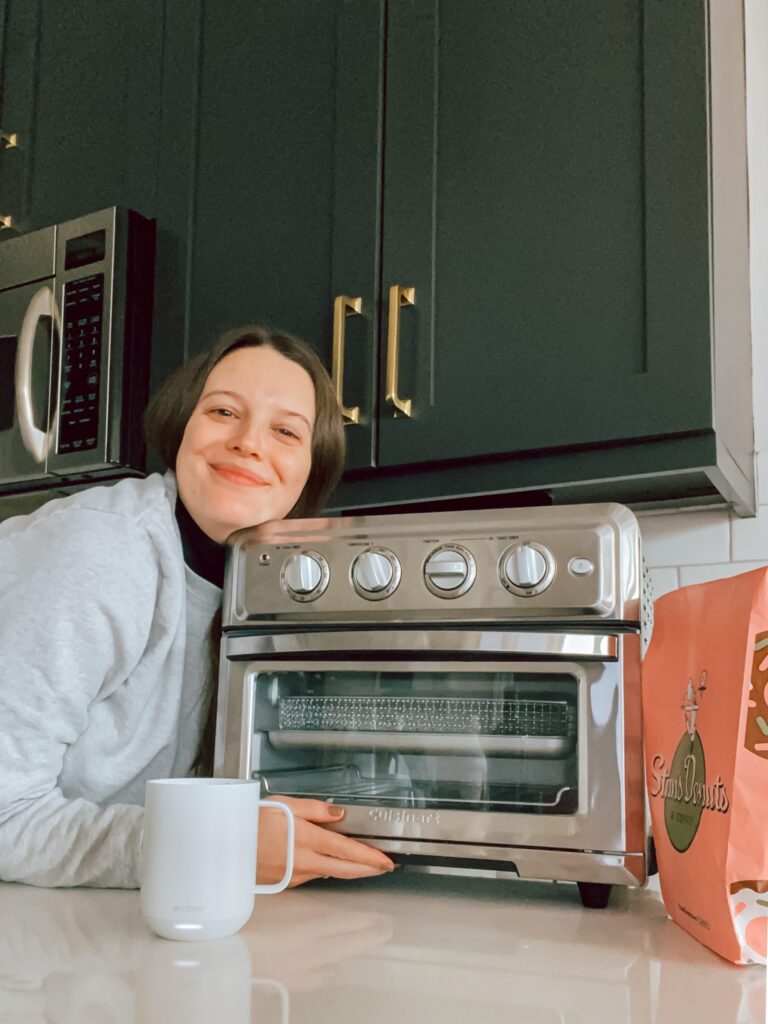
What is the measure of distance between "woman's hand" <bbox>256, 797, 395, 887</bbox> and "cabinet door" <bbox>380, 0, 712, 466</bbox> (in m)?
0.51

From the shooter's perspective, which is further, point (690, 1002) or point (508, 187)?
point (508, 187)

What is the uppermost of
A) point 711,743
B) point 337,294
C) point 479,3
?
point 479,3

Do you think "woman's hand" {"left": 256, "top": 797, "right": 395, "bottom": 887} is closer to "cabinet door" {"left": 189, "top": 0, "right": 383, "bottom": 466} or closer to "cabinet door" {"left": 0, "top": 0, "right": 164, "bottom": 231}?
"cabinet door" {"left": 189, "top": 0, "right": 383, "bottom": 466}

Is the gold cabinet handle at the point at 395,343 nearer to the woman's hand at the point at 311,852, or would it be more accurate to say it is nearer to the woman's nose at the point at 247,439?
the woman's nose at the point at 247,439

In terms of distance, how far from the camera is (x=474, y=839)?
0.85 meters

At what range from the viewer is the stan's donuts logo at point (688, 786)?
673 mm

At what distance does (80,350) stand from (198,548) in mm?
600

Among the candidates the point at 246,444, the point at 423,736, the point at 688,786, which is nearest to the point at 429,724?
the point at 423,736

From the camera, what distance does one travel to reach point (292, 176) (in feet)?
4.59

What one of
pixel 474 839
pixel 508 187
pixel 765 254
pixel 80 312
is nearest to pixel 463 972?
pixel 474 839

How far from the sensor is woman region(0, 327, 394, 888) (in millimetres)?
842

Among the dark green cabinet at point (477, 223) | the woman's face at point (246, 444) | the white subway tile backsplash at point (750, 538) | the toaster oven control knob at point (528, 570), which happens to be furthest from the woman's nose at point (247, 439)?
the white subway tile backsplash at point (750, 538)

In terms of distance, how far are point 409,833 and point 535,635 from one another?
0.68ft

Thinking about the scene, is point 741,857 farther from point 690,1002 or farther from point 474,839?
point 474,839
